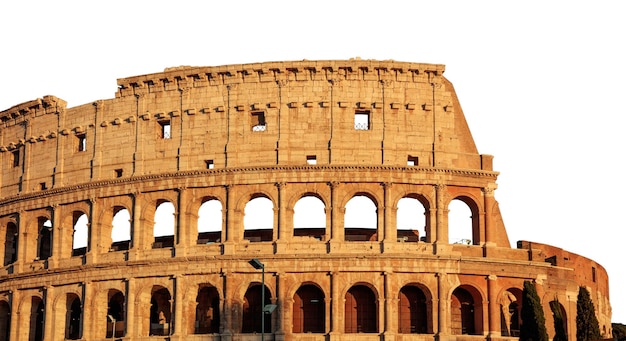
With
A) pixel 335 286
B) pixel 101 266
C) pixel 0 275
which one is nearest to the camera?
pixel 335 286

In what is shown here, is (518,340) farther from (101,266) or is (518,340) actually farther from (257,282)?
(101,266)

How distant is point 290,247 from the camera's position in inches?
2180

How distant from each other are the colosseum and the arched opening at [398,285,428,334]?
77 millimetres

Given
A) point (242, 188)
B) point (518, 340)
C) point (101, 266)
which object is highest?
point (242, 188)

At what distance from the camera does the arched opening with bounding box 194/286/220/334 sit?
5697 centimetres

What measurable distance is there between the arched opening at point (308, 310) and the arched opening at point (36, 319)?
1497 cm

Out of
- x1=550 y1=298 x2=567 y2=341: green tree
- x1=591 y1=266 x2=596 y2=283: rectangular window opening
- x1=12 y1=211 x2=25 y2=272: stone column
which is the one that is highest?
x1=12 y1=211 x2=25 y2=272: stone column

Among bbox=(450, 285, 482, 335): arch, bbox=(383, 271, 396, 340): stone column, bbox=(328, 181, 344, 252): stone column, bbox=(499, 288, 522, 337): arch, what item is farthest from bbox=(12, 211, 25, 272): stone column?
bbox=(499, 288, 522, 337): arch

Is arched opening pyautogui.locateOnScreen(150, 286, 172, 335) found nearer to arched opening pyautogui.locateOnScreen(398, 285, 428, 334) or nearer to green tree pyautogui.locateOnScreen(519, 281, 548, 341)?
arched opening pyautogui.locateOnScreen(398, 285, 428, 334)

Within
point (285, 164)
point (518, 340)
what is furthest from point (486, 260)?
point (285, 164)

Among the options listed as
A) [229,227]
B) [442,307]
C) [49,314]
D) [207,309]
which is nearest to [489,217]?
[442,307]

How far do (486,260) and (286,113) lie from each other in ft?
41.6

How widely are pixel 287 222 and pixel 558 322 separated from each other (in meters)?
14.3

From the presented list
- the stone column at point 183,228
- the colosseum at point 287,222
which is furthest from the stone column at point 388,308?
the stone column at point 183,228
